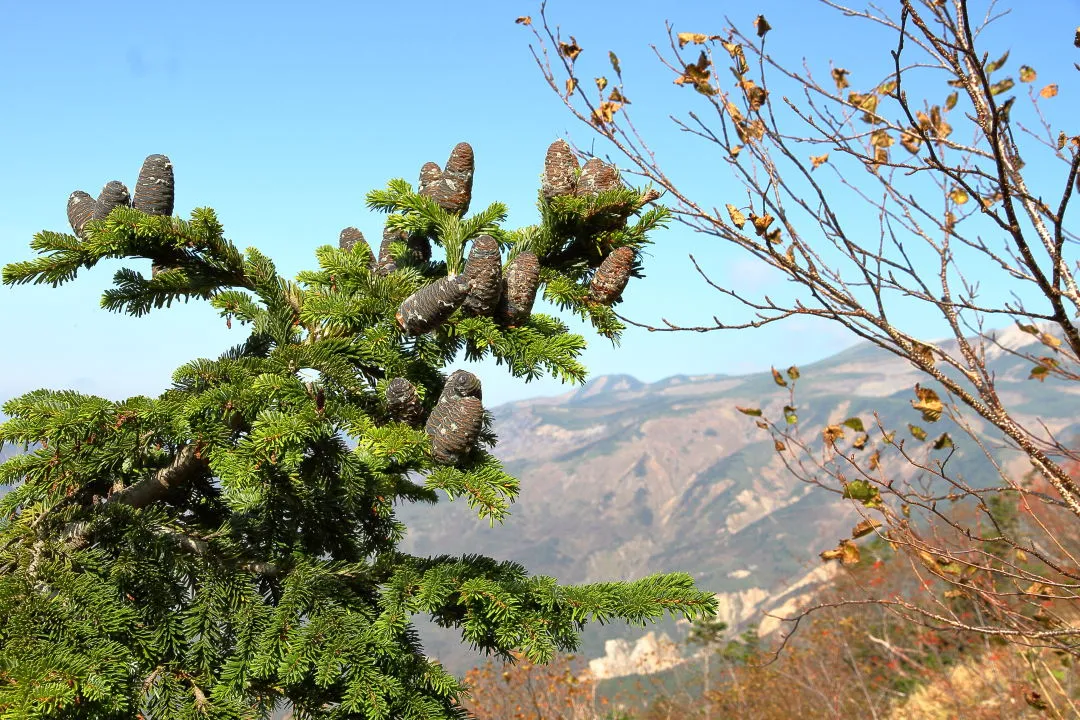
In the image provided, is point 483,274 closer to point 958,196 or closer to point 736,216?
point 736,216

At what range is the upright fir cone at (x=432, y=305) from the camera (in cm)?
232

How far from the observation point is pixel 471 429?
2.17m

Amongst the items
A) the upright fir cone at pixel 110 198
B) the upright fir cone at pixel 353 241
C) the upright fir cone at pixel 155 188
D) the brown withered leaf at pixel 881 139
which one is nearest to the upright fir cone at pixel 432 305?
the upright fir cone at pixel 353 241

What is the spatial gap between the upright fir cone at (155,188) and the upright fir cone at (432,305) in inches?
40.8

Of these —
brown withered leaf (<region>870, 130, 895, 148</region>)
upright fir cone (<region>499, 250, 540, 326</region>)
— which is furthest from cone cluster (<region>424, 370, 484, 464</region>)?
brown withered leaf (<region>870, 130, 895, 148</region>)

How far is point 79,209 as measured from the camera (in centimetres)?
277

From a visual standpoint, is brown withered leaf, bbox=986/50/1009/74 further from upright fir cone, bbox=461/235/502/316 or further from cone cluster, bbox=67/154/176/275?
cone cluster, bbox=67/154/176/275

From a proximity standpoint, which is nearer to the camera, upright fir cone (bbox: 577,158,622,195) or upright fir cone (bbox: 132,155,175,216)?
upright fir cone (bbox: 132,155,175,216)

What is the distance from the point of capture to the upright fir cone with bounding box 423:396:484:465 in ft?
7.11

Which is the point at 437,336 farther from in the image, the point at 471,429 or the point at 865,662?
the point at 865,662

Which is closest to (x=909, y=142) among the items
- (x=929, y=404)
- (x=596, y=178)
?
(x=929, y=404)

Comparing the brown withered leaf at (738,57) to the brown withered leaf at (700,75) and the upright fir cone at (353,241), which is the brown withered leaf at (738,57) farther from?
the upright fir cone at (353,241)

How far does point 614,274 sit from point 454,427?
88cm

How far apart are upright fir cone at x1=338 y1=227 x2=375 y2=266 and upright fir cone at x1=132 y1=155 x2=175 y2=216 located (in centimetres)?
74
